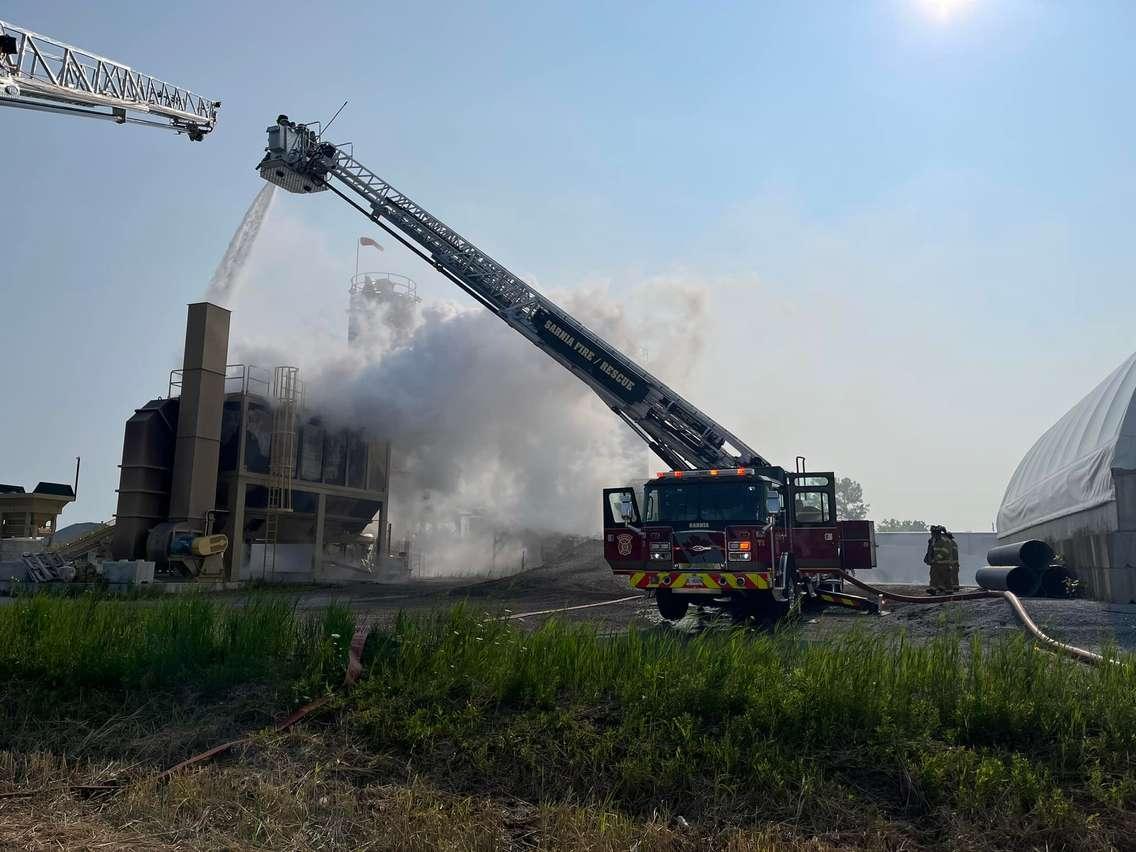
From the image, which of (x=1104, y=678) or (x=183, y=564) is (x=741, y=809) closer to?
(x=1104, y=678)

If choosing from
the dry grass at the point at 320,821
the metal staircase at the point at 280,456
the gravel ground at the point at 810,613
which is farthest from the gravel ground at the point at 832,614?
the metal staircase at the point at 280,456

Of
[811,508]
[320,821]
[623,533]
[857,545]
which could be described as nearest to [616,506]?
[623,533]

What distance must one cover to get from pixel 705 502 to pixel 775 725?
8111 millimetres

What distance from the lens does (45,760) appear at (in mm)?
6043

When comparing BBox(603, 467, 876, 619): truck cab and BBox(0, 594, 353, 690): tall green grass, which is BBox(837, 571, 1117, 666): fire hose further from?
BBox(0, 594, 353, 690): tall green grass

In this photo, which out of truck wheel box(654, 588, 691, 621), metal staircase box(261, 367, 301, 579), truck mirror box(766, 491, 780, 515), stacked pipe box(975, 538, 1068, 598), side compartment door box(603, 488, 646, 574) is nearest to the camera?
truck mirror box(766, 491, 780, 515)

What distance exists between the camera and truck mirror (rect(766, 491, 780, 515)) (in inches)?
524

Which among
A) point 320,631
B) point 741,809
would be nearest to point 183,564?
point 320,631

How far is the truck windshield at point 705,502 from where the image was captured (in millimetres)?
13445

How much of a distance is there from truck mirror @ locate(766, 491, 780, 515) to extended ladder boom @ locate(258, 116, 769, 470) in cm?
694

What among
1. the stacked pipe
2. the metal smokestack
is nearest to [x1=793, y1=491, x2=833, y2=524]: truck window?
the stacked pipe

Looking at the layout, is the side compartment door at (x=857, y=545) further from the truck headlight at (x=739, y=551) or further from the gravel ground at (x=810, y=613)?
the truck headlight at (x=739, y=551)

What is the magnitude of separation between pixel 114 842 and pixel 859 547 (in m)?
14.4

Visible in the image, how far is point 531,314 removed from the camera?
2417 cm
